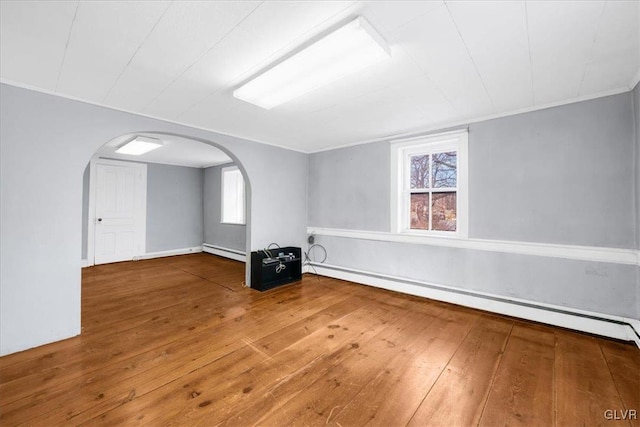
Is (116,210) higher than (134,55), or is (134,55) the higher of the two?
(134,55)

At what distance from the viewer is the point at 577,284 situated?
2551mm

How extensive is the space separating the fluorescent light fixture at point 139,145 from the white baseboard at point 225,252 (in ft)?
9.18

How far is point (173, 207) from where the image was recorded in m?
6.64

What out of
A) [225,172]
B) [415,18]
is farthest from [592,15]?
[225,172]

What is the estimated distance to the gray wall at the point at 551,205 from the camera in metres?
2.39

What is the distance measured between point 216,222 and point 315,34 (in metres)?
5.97

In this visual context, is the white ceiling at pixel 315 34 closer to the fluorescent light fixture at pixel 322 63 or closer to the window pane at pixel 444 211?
the fluorescent light fixture at pixel 322 63

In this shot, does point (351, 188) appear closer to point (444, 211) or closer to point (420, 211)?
point (420, 211)

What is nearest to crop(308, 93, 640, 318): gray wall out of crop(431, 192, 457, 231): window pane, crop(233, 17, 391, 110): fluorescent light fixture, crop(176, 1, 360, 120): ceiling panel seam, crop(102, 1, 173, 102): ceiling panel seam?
crop(431, 192, 457, 231): window pane

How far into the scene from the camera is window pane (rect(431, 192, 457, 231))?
3.42 metres

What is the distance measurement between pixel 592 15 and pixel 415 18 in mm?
1008

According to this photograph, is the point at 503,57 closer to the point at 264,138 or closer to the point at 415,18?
the point at 415,18

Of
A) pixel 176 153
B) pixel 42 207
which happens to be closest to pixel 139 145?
pixel 176 153

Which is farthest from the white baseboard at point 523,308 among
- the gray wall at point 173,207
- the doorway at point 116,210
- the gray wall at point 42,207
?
the doorway at point 116,210
